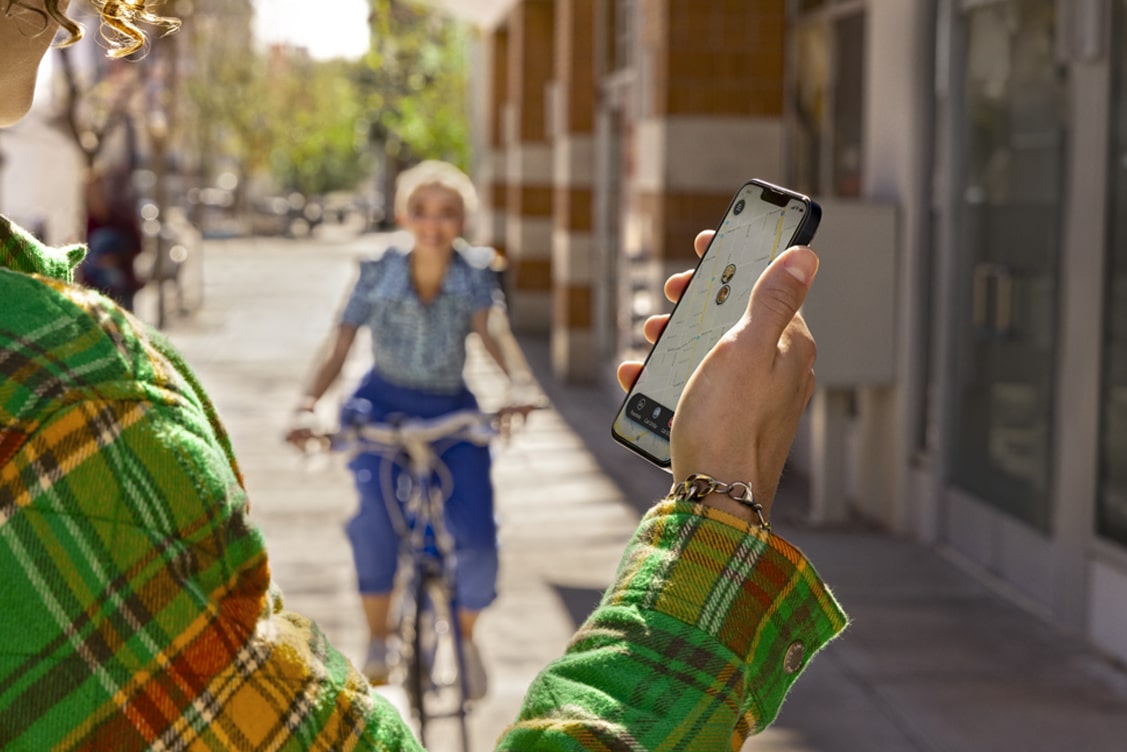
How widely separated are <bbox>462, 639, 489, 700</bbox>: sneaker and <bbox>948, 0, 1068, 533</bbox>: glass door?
2.71 m

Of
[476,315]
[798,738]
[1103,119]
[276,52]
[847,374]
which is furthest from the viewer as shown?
[276,52]

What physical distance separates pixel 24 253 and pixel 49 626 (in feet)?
0.84

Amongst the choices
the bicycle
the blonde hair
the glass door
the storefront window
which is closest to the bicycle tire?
the bicycle

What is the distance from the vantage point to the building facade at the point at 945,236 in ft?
20.6

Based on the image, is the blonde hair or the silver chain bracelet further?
the blonde hair

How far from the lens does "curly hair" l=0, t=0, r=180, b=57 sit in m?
1.00

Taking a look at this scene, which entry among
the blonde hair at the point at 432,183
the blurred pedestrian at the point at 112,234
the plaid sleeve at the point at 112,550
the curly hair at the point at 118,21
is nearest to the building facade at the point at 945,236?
the blonde hair at the point at 432,183

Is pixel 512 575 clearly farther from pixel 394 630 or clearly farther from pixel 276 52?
pixel 276 52

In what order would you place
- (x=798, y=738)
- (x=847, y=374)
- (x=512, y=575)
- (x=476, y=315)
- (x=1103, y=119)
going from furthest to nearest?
(x=847, y=374) → (x=512, y=575) → (x=1103, y=119) → (x=476, y=315) → (x=798, y=738)

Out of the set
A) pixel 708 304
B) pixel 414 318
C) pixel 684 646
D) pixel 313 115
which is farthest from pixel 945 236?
pixel 313 115

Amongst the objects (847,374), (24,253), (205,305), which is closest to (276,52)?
(205,305)

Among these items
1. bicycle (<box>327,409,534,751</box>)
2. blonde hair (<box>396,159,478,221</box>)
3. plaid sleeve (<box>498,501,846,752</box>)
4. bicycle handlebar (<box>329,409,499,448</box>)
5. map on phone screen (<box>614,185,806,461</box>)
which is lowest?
bicycle (<box>327,409,534,751</box>)

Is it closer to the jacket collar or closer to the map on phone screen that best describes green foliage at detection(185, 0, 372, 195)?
the map on phone screen

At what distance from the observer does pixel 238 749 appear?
890 mm
